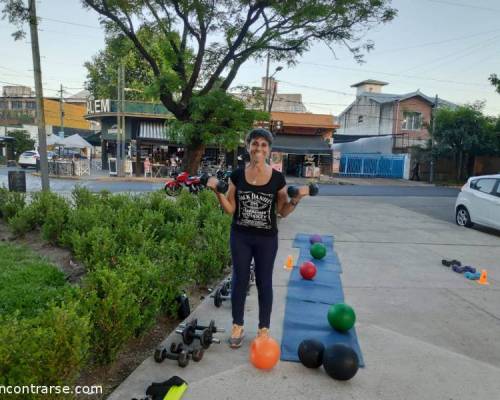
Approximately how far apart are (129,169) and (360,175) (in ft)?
65.1

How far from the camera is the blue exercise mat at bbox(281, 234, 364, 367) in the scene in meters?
3.73

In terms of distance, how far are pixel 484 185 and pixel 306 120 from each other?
23.4m

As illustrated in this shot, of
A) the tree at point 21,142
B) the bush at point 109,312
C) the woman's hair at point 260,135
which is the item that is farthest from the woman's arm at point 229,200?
the tree at point 21,142

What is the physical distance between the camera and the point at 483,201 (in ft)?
33.6

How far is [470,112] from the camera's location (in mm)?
27031

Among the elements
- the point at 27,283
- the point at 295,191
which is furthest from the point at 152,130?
the point at 295,191

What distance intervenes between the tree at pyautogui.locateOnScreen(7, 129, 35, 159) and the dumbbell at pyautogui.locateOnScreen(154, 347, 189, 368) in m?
41.7

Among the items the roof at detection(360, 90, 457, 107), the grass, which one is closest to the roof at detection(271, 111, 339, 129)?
the roof at detection(360, 90, 457, 107)

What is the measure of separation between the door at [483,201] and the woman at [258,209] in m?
8.71

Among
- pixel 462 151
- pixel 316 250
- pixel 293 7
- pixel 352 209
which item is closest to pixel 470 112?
pixel 462 151

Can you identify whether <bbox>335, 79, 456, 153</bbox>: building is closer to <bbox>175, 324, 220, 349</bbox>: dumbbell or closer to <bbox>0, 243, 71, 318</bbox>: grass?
<bbox>0, 243, 71, 318</bbox>: grass

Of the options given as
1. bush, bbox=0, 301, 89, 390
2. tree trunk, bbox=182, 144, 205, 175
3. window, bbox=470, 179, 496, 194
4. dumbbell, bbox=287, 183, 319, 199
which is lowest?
bush, bbox=0, 301, 89, 390

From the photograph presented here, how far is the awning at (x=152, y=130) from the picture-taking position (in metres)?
28.2

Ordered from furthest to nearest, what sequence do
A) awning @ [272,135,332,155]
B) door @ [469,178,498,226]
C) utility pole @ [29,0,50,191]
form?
awning @ [272,135,332,155] → utility pole @ [29,0,50,191] → door @ [469,178,498,226]
